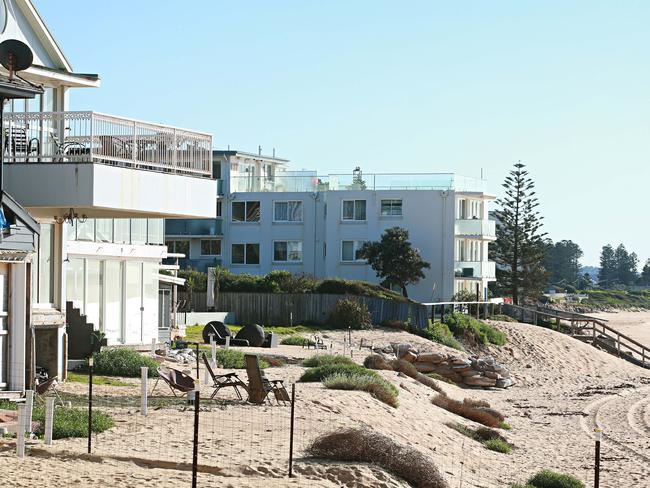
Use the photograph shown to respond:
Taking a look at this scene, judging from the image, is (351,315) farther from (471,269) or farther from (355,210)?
(355,210)

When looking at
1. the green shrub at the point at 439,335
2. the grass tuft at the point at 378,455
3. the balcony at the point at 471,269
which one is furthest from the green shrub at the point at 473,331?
the grass tuft at the point at 378,455

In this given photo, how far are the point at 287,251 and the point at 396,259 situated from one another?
29.7 ft

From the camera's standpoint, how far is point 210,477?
15.4m

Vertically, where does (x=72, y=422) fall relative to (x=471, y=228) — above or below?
below

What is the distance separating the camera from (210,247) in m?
69.2

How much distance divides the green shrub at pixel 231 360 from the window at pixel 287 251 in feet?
116

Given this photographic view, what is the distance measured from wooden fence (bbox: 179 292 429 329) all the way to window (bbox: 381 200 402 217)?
1428cm

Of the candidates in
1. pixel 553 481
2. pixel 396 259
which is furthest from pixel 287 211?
pixel 553 481

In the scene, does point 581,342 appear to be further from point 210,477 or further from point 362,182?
point 210,477

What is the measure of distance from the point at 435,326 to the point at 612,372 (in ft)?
24.1

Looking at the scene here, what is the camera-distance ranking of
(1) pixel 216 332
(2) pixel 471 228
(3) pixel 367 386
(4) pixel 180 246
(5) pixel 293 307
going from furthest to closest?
(4) pixel 180 246
(2) pixel 471 228
(5) pixel 293 307
(1) pixel 216 332
(3) pixel 367 386

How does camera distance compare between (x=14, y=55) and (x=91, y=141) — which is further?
(x=91, y=141)

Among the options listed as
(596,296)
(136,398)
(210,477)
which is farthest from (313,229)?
(596,296)

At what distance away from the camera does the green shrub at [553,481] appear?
1997 cm
